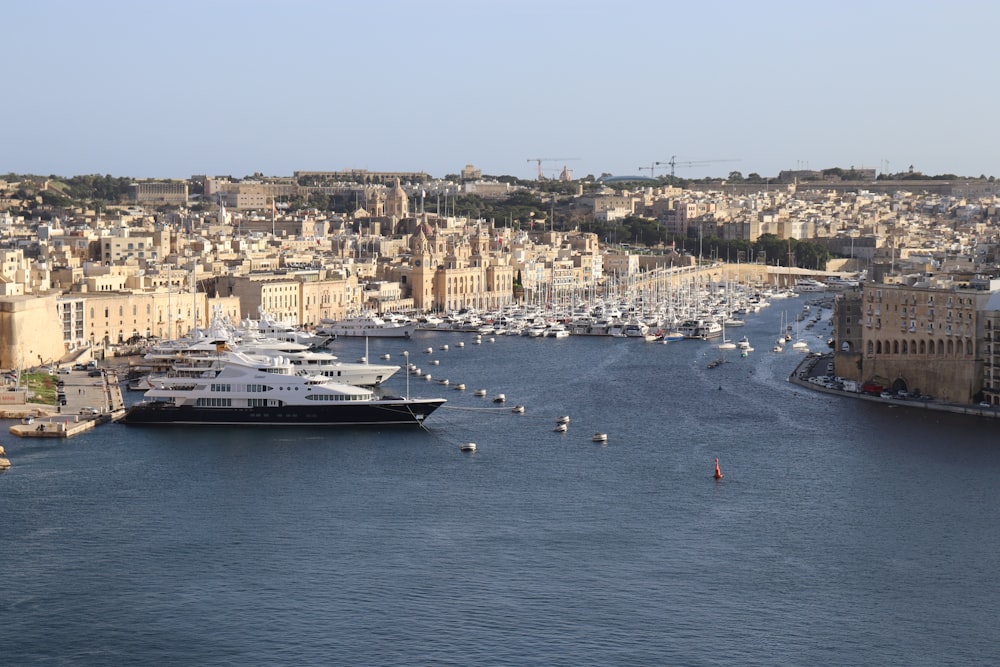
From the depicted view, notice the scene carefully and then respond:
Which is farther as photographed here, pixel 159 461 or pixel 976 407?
pixel 976 407

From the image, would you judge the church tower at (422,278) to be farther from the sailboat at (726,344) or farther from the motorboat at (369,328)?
the sailboat at (726,344)

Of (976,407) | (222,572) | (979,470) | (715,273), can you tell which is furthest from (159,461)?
(715,273)

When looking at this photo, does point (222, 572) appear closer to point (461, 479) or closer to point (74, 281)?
point (461, 479)

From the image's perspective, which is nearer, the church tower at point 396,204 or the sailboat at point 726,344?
the sailboat at point 726,344

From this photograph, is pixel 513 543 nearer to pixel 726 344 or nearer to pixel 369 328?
pixel 726 344

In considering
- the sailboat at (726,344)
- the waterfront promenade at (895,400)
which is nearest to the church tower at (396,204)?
the sailboat at (726,344)

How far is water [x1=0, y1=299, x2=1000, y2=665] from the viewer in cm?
1083

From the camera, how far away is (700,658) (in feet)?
34.5

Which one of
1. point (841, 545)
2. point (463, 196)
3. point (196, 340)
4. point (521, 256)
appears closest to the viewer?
point (841, 545)

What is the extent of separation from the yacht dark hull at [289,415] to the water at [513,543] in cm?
27

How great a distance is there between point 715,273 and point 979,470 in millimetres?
36437

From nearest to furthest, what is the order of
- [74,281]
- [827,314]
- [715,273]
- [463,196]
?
1. [74,281]
2. [827,314]
3. [715,273]
4. [463,196]

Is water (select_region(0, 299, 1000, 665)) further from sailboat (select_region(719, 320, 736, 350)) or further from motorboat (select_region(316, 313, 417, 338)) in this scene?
motorboat (select_region(316, 313, 417, 338))

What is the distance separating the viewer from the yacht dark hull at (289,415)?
18.6 metres
